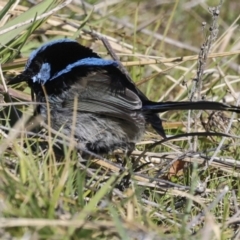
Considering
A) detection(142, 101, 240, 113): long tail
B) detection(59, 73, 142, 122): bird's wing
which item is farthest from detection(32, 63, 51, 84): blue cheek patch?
detection(142, 101, 240, 113): long tail

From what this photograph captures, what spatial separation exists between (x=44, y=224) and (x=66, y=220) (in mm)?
93

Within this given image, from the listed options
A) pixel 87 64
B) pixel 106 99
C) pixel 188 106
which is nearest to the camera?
pixel 188 106

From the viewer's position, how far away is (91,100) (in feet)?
11.3

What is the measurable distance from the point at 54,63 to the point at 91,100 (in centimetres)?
39

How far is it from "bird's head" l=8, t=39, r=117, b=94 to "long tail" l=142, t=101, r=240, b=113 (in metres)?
0.34

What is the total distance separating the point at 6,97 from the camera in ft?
12.0

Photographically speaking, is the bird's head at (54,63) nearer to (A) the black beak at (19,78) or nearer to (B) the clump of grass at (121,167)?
(A) the black beak at (19,78)

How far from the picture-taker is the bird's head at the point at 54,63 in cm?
366

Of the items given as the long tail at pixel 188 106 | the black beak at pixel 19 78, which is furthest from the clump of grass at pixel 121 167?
the long tail at pixel 188 106

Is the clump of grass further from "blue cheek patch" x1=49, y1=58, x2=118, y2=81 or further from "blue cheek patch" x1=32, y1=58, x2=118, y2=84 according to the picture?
"blue cheek patch" x1=49, y1=58, x2=118, y2=81

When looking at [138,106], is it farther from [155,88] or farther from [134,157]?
[155,88]

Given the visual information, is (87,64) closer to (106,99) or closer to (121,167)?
(106,99)

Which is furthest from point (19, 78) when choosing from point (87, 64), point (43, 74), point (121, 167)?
point (121, 167)

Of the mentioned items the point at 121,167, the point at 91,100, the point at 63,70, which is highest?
the point at 63,70
